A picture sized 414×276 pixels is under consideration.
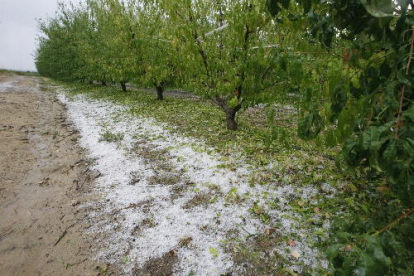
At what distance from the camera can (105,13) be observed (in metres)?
14.9

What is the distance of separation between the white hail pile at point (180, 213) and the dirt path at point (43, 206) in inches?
11.9

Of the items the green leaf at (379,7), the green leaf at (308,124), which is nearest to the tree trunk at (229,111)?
Answer: the green leaf at (308,124)

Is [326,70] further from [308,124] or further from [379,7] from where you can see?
[379,7]

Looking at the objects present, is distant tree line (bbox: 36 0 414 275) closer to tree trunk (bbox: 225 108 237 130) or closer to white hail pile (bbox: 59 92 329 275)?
tree trunk (bbox: 225 108 237 130)

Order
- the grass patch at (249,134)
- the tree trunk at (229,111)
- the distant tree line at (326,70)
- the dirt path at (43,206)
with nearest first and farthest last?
the distant tree line at (326,70)
the dirt path at (43,206)
the grass patch at (249,134)
the tree trunk at (229,111)

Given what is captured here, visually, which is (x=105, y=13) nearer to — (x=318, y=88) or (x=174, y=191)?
(x=174, y=191)

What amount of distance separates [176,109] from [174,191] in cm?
785

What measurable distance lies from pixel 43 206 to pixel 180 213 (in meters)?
2.53

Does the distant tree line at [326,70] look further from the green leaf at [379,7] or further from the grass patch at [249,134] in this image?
the grass patch at [249,134]

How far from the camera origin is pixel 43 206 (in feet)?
14.0

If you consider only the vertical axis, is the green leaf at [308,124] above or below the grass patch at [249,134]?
above

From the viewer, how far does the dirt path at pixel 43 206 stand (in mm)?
3070

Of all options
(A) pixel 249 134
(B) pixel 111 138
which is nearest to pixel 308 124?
(A) pixel 249 134

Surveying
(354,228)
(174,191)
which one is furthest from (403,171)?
(174,191)
